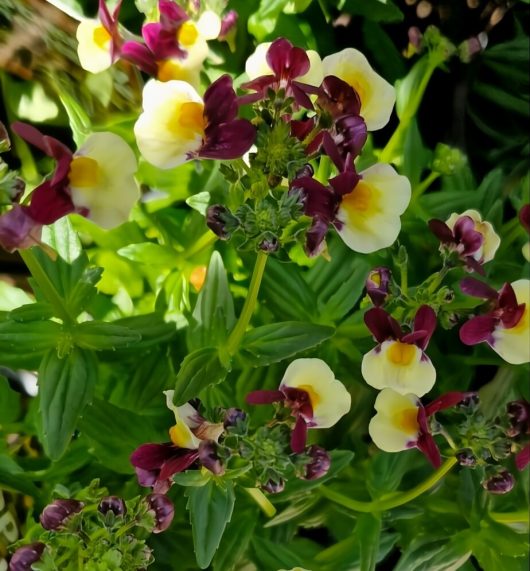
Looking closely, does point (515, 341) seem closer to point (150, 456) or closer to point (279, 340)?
point (279, 340)

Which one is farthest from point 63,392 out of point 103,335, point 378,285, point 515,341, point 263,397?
point 515,341

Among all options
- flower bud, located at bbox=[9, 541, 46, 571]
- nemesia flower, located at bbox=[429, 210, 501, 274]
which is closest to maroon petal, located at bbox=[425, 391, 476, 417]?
nemesia flower, located at bbox=[429, 210, 501, 274]

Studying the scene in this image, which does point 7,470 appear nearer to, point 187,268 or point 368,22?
point 187,268

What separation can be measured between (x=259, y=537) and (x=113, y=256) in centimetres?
33

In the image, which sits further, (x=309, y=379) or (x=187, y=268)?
(x=187, y=268)

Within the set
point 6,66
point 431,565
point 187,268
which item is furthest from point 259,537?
point 6,66

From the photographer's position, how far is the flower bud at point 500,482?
0.58 meters

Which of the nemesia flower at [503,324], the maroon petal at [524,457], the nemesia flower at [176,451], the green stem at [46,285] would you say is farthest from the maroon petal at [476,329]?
the green stem at [46,285]

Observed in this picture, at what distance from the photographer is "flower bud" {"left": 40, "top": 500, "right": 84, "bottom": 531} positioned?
0.49 meters

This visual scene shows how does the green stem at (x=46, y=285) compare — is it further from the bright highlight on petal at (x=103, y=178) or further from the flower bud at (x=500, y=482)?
the flower bud at (x=500, y=482)

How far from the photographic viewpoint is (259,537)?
2.11 feet

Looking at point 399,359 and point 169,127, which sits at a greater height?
point 169,127

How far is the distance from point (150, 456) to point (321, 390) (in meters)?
0.14

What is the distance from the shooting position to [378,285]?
22.1 inches
